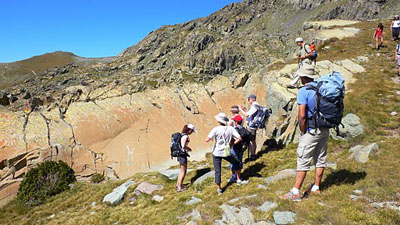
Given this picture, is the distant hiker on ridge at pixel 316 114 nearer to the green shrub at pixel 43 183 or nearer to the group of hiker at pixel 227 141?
the group of hiker at pixel 227 141

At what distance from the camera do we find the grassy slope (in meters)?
5.07

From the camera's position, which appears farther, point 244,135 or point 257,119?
point 257,119

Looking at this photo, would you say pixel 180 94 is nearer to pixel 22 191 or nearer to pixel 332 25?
pixel 22 191

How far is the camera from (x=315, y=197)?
18.5 ft

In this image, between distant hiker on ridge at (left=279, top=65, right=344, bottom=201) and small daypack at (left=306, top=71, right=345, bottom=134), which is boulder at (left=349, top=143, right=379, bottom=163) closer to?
distant hiker on ridge at (left=279, top=65, right=344, bottom=201)

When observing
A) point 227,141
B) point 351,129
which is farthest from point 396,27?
point 227,141

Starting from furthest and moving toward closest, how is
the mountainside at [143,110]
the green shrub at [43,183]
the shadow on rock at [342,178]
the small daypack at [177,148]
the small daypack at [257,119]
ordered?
the mountainside at [143,110], the green shrub at [43,183], the small daypack at [257,119], the small daypack at [177,148], the shadow on rock at [342,178]

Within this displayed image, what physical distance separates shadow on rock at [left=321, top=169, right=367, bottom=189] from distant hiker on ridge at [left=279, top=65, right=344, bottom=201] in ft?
2.43

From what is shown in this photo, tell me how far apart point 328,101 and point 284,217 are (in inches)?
109

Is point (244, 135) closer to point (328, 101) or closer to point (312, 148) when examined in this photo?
point (312, 148)

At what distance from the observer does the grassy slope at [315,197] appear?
5.07 m

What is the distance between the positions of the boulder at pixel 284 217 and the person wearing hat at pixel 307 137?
0.62 m

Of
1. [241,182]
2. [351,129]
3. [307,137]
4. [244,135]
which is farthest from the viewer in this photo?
[351,129]

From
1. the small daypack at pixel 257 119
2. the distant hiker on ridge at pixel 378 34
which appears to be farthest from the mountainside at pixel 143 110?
the distant hiker on ridge at pixel 378 34
